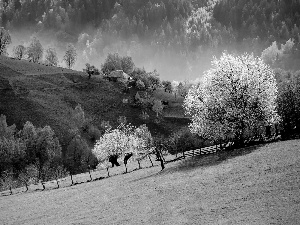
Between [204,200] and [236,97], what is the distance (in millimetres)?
28696

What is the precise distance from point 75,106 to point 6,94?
1704 inches

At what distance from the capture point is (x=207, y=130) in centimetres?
5547

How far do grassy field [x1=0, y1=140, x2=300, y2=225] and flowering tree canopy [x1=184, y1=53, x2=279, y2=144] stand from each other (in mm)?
9432

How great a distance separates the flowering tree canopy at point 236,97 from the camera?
51469 millimetres

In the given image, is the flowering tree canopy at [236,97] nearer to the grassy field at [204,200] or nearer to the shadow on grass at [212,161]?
the shadow on grass at [212,161]

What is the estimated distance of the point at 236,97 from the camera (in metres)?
51.8

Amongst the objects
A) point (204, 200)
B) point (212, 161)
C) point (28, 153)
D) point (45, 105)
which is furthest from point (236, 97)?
point (45, 105)

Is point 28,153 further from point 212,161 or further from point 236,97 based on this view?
point 236,97

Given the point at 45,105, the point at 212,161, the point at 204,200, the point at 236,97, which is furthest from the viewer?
the point at 45,105

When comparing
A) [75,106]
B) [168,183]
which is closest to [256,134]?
[168,183]

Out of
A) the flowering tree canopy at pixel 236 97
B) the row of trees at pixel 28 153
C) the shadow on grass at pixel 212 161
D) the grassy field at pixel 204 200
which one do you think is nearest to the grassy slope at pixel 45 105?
the row of trees at pixel 28 153

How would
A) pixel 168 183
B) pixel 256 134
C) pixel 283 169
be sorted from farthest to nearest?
1. pixel 256 134
2. pixel 168 183
3. pixel 283 169

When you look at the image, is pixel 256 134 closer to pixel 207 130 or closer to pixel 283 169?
pixel 207 130

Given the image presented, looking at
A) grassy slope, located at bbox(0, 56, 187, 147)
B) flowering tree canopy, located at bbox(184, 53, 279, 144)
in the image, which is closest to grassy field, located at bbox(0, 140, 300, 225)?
flowering tree canopy, located at bbox(184, 53, 279, 144)
